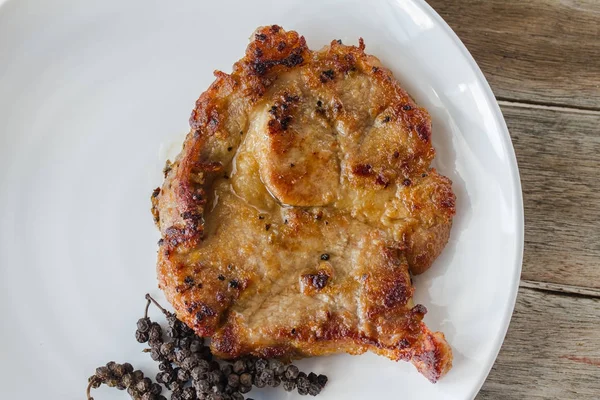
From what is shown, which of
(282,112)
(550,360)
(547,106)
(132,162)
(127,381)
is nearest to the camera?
(282,112)

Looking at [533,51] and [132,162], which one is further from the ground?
Answer: [132,162]

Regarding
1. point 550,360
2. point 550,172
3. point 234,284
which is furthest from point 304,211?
point 550,360

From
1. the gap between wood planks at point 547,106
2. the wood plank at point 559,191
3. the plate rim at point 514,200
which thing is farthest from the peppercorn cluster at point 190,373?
the gap between wood planks at point 547,106

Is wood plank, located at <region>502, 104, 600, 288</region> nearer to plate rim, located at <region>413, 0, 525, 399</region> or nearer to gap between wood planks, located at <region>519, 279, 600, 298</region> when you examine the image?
gap between wood planks, located at <region>519, 279, 600, 298</region>

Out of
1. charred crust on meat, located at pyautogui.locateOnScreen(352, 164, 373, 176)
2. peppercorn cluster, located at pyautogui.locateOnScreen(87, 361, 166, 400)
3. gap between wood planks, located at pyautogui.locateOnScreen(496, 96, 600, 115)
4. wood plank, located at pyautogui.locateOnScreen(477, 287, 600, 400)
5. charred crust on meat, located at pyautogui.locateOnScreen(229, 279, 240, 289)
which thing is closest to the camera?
charred crust on meat, located at pyautogui.locateOnScreen(229, 279, 240, 289)

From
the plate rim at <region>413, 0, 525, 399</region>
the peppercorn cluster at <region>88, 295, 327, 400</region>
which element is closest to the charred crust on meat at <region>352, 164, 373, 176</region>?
the plate rim at <region>413, 0, 525, 399</region>

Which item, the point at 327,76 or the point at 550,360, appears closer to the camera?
the point at 327,76

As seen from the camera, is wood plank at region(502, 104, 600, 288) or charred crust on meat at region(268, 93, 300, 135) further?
wood plank at region(502, 104, 600, 288)

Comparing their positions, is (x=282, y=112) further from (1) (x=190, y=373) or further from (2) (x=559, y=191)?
(2) (x=559, y=191)
